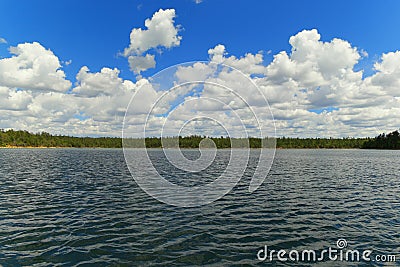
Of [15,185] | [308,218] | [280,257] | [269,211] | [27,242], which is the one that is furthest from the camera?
[15,185]

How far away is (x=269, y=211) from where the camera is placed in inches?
1069

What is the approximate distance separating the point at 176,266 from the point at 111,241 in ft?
19.1

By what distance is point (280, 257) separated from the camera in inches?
660

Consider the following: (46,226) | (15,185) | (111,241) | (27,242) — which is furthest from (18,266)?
(15,185)

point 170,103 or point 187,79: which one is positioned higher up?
point 187,79

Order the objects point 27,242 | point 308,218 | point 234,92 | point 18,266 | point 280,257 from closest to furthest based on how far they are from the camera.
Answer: point 18,266 → point 280,257 → point 27,242 → point 234,92 → point 308,218

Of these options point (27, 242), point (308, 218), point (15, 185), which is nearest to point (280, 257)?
point (308, 218)

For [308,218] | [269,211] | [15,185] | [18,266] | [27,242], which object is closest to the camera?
[18,266]

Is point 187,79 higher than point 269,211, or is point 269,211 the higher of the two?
point 187,79

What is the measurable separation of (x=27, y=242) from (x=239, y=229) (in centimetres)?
1448

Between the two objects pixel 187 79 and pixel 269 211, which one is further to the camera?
pixel 269 211

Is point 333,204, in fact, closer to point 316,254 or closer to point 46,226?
point 316,254

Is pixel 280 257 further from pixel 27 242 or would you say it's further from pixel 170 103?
pixel 27 242

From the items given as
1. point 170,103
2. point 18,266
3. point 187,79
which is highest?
point 187,79
